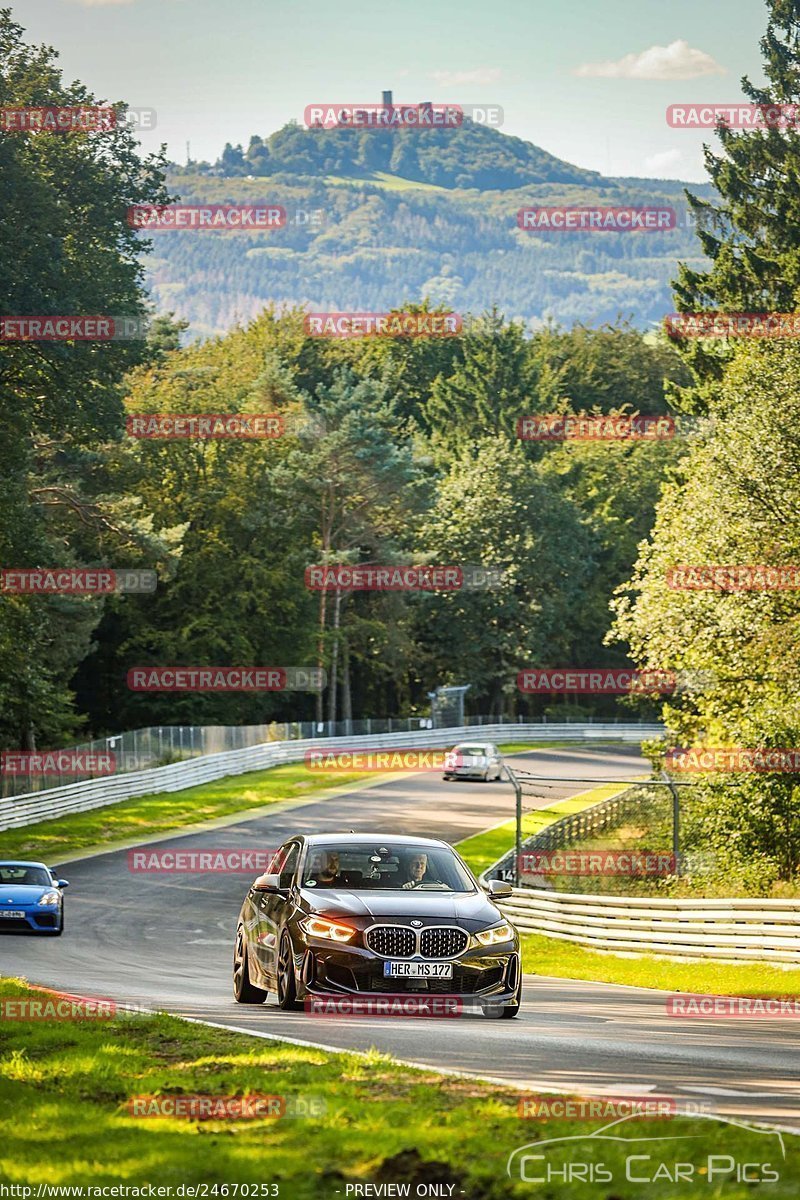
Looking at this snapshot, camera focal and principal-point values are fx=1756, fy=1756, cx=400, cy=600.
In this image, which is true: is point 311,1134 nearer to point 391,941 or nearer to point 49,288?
point 391,941

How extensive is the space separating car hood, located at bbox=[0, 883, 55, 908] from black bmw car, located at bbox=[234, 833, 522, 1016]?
13.5 metres

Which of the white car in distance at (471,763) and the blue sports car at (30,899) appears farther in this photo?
the white car in distance at (471,763)

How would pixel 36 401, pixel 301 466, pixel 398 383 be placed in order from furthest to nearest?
pixel 398 383 < pixel 301 466 < pixel 36 401

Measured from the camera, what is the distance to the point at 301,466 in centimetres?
8531

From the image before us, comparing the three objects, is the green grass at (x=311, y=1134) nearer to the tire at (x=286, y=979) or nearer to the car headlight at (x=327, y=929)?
the car headlight at (x=327, y=929)

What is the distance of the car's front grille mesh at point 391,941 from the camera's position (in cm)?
1348

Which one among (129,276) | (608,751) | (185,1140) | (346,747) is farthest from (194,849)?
(608,751)

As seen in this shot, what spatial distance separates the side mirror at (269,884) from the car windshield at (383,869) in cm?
47

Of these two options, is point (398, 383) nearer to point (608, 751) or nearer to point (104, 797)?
point (608, 751)

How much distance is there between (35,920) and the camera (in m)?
28.2

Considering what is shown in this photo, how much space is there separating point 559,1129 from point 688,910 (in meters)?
17.9

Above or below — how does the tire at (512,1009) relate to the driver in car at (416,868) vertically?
below

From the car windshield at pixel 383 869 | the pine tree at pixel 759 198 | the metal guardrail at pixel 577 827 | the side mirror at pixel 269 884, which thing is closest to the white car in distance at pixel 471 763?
the pine tree at pixel 759 198

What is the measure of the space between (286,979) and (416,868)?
147 centimetres
